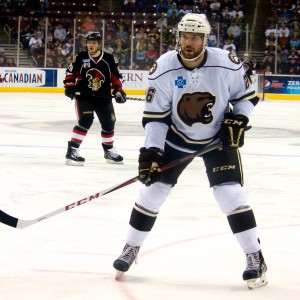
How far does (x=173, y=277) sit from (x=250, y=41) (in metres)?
16.5

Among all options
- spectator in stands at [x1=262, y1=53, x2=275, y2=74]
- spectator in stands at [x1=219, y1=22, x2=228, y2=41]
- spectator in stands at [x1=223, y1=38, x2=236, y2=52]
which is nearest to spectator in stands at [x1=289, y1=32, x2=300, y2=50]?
spectator in stands at [x1=262, y1=53, x2=275, y2=74]

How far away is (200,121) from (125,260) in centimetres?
68

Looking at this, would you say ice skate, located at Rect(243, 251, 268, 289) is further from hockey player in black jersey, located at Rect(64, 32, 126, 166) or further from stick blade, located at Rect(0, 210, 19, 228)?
hockey player in black jersey, located at Rect(64, 32, 126, 166)

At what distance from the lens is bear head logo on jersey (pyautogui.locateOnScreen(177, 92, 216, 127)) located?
11.1 feet

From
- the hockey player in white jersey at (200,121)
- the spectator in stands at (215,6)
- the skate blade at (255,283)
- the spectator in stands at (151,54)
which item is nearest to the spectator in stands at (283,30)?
the spectator in stands at (215,6)

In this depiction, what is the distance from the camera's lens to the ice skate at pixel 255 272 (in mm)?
3299

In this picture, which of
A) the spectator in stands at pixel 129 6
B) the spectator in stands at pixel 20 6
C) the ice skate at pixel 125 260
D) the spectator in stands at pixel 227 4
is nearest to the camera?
the ice skate at pixel 125 260

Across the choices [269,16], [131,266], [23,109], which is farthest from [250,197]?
[269,16]

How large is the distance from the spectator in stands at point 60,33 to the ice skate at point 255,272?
52.7ft

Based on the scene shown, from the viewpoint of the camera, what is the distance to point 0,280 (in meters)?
3.39

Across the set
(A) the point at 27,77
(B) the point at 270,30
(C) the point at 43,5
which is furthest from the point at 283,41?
(C) the point at 43,5

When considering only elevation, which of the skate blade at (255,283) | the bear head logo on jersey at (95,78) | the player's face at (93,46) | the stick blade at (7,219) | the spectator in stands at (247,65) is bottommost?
the spectator in stands at (247,65)

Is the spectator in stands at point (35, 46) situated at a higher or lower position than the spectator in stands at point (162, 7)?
lower

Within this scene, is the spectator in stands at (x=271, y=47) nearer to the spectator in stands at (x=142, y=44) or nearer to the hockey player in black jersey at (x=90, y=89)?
the spectator in stands at (x=142, y=44)
